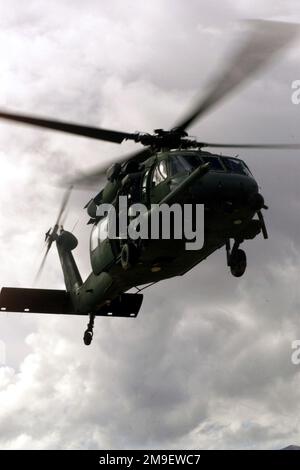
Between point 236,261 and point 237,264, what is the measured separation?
3.3 inches

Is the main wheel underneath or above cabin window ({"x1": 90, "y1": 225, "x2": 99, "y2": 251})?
underneath

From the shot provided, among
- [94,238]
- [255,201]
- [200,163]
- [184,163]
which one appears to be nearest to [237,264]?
[255,201]

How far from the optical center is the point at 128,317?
78.2ft

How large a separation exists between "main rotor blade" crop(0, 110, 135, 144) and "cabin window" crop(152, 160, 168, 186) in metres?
1.43

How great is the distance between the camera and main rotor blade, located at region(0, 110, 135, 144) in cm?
1689

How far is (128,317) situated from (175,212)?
718 centimetres

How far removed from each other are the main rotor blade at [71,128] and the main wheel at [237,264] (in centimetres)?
419

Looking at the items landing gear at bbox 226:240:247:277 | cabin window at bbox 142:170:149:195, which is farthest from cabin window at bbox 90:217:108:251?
landing gear at bbox 226:240:247:277

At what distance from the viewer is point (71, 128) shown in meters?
18.2

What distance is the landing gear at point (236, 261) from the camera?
1909cm

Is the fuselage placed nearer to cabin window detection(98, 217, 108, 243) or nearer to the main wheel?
cabin window detection(98, 217, 108, 243)
